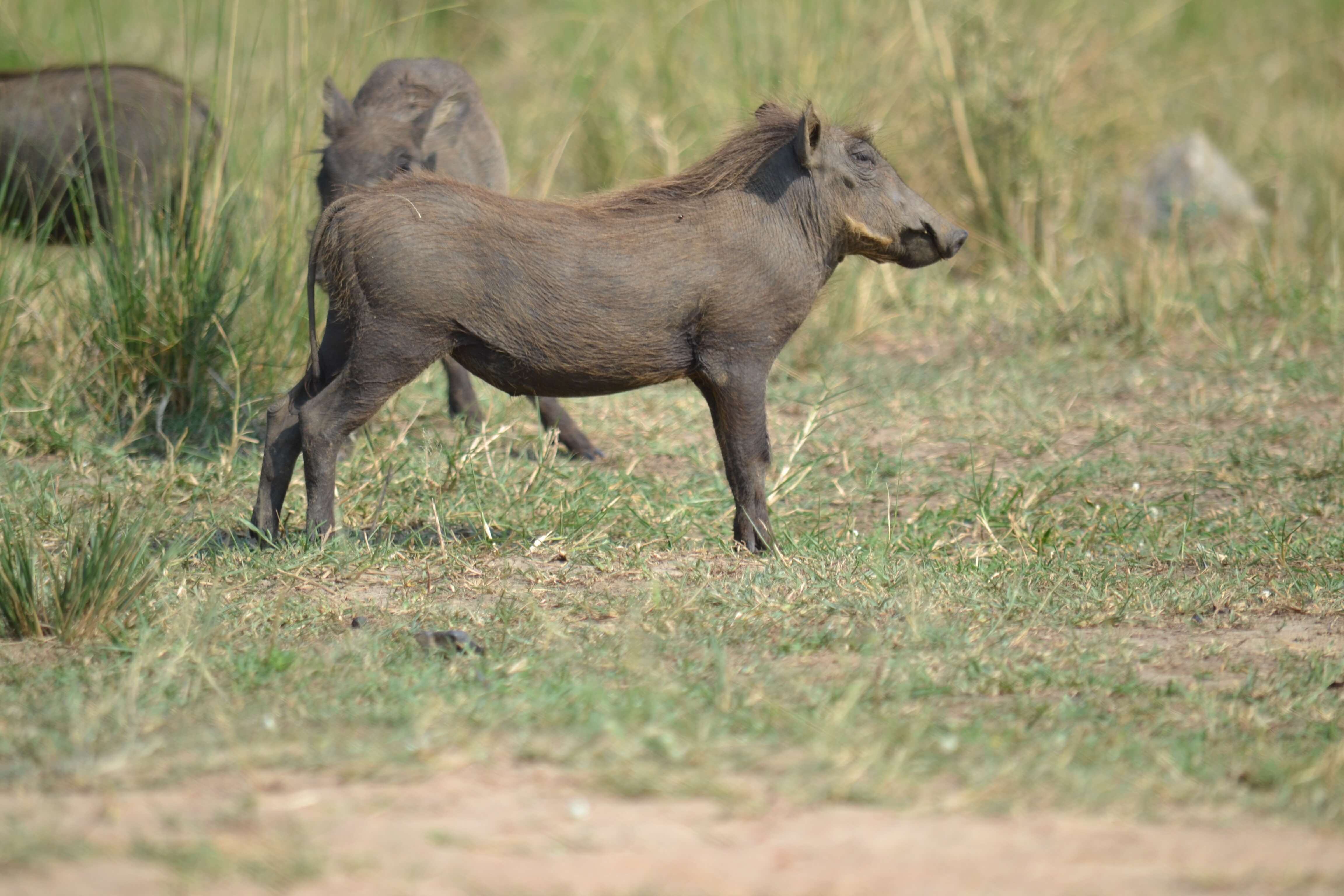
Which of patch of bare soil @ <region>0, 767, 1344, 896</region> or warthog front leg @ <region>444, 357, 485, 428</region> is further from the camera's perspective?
warthog front leg @ <region>444, 357, 485, 428</region>

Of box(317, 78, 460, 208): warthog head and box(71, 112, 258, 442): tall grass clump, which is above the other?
box(317, 78, 460, 208): warthog head

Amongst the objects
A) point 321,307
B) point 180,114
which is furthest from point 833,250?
point 180,114

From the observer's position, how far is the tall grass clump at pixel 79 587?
3.54 metres

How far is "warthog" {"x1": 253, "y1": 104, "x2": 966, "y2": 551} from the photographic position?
13.4ft

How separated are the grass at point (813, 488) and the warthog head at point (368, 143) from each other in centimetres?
36

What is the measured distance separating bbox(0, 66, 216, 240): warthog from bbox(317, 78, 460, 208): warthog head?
95 cm

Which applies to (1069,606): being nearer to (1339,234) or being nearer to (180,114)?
(180,114)

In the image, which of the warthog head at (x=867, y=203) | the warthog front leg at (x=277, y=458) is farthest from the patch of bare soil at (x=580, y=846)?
the warthog head at (x=867, y=203)

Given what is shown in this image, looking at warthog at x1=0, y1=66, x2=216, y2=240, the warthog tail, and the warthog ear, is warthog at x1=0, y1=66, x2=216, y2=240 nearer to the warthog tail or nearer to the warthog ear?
the warthog ear

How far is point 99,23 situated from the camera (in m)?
5.50

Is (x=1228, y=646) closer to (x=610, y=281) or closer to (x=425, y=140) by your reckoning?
(x=610, y=281)

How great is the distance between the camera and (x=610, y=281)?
4152mm

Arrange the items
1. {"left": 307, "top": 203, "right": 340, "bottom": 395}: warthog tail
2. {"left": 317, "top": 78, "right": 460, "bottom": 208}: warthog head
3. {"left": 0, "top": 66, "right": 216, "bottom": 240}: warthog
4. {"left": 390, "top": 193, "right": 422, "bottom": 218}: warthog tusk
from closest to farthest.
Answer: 1. {"left": 390, "top": 193, "right": 422, "bottom": 218}: warthog tusk
2. {"left": 307, "top": 203, "right": 340, "bottom": 395}: warthog tail
3. {"left": 317, "top": 78, "right": 460, "bottom": 208}: warthog head
4. {"left": 0, "top": 66, "right": 216, "bottom": 240}: warthog

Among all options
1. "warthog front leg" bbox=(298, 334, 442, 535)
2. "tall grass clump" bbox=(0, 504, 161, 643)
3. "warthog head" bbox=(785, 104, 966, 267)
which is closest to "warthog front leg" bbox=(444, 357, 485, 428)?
"warthog front leg" bbox=(298, 334, 442, 535)
